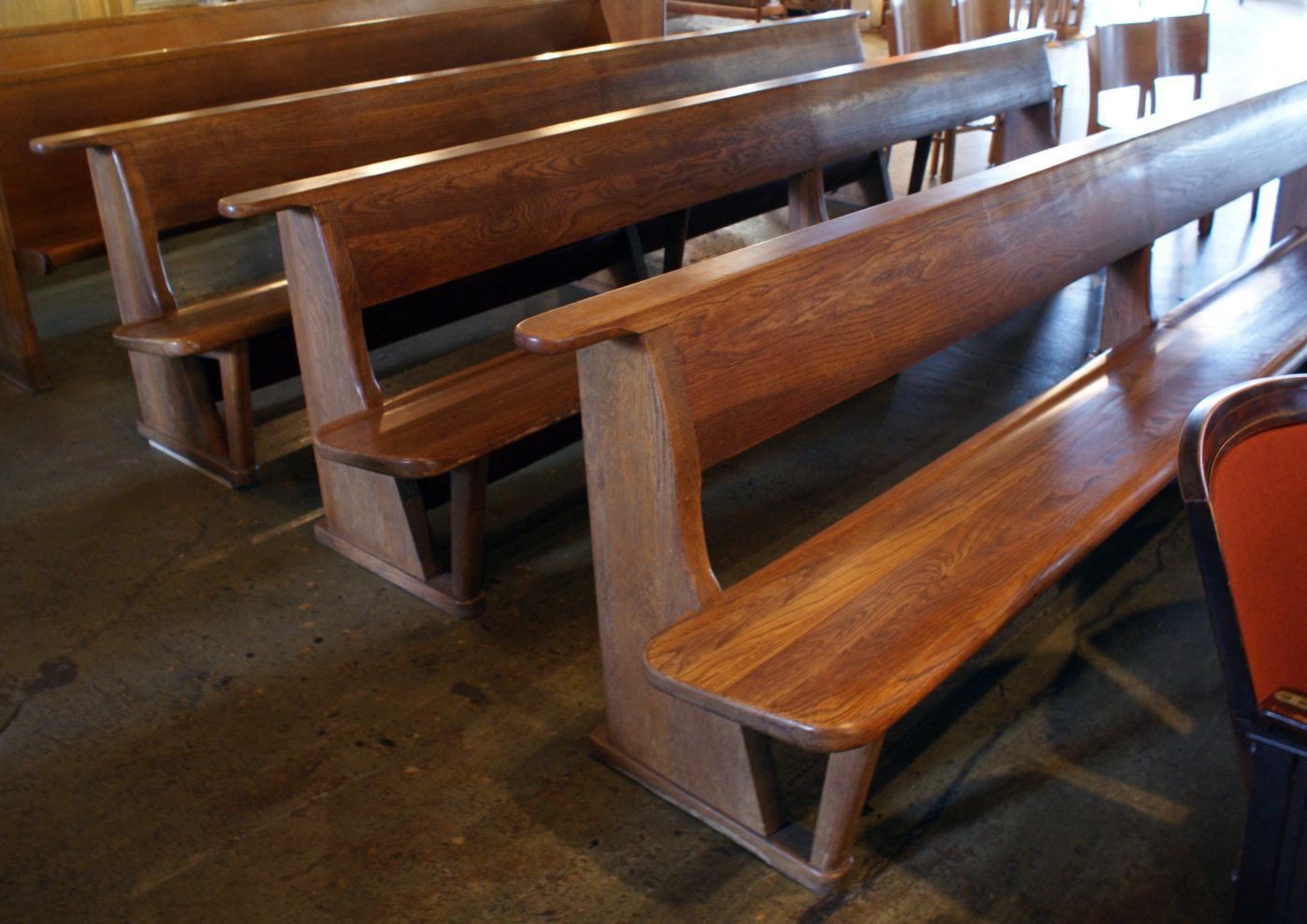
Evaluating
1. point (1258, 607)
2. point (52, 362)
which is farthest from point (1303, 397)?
point (52, 362)

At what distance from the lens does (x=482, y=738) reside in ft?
6.73

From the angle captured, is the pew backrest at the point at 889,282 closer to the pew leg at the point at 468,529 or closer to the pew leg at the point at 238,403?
the pew leg at the point at 468,529

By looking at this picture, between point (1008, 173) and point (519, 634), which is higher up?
point (1008, 173)

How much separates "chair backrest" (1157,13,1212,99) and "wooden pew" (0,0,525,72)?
3.13 m

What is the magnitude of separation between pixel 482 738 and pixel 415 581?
1.66 ft

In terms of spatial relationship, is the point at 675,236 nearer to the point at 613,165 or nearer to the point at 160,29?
the point at 613,165

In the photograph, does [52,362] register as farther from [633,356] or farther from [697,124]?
[633,356]

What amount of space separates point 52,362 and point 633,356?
2731mm

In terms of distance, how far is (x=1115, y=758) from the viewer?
1.98 metres

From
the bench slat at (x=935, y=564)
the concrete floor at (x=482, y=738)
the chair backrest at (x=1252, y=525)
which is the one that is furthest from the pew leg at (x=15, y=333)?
the chair backrest at (x=1252, y=525)

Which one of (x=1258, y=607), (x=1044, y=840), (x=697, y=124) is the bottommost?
(x=1044, y=840)

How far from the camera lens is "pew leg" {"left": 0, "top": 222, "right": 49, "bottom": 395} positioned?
3.28m

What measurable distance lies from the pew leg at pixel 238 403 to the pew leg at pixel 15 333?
0.85 meters

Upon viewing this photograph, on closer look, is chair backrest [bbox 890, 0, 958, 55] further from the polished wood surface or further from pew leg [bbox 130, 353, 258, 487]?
pew leg [bbox 130, 353, 258, 487]
